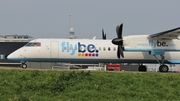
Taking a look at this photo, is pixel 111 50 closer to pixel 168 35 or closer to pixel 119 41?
pixel 119 41

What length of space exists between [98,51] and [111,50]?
1293mm

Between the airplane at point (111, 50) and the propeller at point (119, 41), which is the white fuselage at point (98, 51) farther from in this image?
the propeller at point (119, 41)

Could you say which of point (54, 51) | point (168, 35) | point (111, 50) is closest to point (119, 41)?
point (111, 50)

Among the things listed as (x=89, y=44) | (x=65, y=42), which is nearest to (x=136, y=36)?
(x=89, y=44)

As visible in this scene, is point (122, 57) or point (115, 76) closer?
point (115, 76)

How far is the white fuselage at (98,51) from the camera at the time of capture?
1017 inches

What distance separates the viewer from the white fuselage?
25.8 m

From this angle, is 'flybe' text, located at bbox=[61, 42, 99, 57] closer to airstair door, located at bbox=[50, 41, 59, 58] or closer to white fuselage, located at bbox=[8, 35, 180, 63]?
white fuselage, located at bbox=[8, 35, 180, 63]

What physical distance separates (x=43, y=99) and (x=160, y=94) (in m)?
6.18

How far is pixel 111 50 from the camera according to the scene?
27.3 m

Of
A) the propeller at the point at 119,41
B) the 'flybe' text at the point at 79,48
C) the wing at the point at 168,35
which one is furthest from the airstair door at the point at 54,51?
the wing at the point at 168,35

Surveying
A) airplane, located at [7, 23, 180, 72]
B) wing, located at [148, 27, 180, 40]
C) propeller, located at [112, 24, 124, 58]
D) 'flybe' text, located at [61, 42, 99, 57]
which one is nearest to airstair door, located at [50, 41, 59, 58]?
airplane, located at [7, 23, 180, 72]

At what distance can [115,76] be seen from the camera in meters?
17.4

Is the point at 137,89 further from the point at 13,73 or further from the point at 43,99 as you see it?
the point at 13,73
